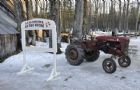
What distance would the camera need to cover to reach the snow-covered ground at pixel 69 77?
26.7 ft

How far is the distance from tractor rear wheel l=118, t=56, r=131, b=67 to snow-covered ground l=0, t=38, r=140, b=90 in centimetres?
19

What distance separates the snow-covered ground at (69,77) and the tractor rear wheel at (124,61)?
19 cm

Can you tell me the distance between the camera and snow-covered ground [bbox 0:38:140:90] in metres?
8.13

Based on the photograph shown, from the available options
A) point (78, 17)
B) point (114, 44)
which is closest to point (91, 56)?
point (114, 44)

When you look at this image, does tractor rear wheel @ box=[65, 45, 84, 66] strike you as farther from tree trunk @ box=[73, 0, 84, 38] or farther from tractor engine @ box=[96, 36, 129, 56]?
tree trunk @ box=[73, 0, 84, 38]

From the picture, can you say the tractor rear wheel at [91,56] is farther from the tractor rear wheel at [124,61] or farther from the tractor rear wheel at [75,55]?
the tractor rear wheel at [124,61]

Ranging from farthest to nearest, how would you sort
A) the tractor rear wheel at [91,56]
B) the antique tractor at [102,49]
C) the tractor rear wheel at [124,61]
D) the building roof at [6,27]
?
the building roof at [6,27], the tractor rear wheel at [91,56], the tractor rear wheel at [124,61], the antique tractor at [102,49]

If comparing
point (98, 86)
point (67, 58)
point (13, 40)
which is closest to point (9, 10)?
point (13, 40)

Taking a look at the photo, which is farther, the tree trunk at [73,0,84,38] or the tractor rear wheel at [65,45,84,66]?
the tree trunk at [73,0,84,38]

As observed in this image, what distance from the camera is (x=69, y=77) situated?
9.24 metres

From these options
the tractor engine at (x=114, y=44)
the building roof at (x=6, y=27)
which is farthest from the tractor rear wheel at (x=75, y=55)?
the building roof at (x=6, y=27)

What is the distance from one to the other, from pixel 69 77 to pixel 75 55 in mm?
2196

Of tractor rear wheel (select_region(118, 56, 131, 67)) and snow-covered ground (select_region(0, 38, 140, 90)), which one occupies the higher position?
tractor rear wheel (select_region(118, 56, 131, 67))

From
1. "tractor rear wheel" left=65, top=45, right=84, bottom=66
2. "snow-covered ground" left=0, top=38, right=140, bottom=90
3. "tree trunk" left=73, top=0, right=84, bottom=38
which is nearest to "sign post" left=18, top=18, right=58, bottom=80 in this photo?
"snow-covered ground" left=0, top=38, right=140, bottom=90
